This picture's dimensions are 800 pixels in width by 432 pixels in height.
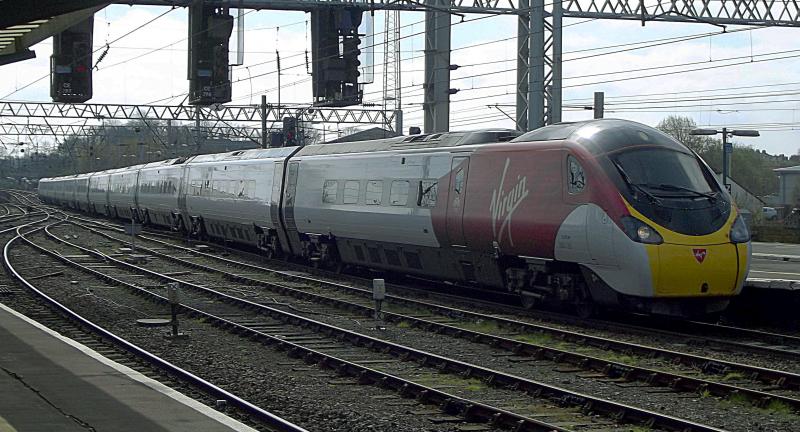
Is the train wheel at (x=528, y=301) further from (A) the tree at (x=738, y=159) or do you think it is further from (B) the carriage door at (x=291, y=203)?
(A) the tree at (x=738, y=159)

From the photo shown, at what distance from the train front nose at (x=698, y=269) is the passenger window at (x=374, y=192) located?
8.61 m

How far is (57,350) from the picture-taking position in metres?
14.2

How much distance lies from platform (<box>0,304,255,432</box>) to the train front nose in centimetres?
714

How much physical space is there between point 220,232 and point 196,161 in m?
4.41

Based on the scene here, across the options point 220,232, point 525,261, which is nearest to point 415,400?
point 525,261

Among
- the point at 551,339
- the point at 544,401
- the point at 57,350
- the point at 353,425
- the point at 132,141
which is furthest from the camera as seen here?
the point at 132,141

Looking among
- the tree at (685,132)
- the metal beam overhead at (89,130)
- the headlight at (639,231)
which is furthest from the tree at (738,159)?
the headlight at (639,231)

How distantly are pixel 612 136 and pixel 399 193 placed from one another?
635cm

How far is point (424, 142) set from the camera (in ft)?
73.1

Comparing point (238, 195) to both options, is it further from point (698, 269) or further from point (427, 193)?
point (698, 269)

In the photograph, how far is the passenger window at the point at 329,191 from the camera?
25502mm

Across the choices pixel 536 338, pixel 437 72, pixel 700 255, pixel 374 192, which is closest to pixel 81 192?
pixel 437 72

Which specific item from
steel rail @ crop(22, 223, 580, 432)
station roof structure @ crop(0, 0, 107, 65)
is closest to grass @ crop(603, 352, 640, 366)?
steel rail @ crop(22, 223, 580, 432)

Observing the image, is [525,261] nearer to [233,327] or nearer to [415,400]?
[233,327]
